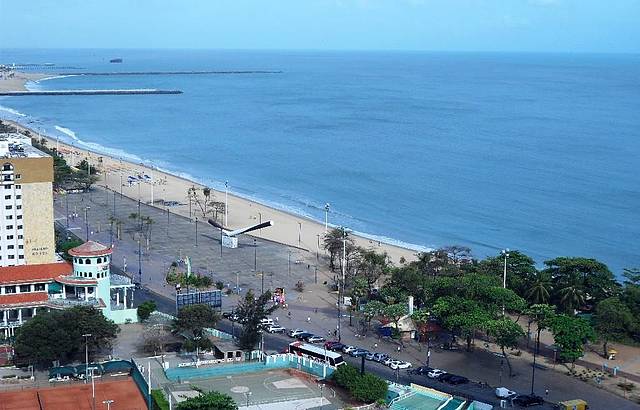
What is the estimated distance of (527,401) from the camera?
45969mm

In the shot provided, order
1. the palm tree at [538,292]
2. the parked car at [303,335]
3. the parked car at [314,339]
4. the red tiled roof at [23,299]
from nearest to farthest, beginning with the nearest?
the red tiled roof at [23,299], the parked car at [314,339], the parked car at [303,335], the palm tree at [538,292]

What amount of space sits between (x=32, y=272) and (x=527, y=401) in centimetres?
3418

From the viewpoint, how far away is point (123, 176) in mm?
120375

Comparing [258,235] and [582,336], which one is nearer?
[582,336]

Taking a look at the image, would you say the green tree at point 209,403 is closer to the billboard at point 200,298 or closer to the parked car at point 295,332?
the parked car at point 295,332

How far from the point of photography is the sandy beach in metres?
88.9

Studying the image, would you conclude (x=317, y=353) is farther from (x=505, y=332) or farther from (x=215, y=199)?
(x=215, y=199)

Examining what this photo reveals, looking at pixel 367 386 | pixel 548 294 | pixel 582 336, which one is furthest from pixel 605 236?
pixel 367 386

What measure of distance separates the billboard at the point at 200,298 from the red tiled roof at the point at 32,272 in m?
8.10

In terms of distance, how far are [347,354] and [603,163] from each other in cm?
8985

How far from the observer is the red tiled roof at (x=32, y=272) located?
5616 cm

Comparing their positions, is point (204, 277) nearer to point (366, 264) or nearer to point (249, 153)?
point (366, 264)

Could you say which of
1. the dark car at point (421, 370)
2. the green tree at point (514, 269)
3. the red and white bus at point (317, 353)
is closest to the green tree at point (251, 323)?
the red and white bus at point (317, 353)

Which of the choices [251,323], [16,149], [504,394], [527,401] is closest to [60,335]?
[251,323]
